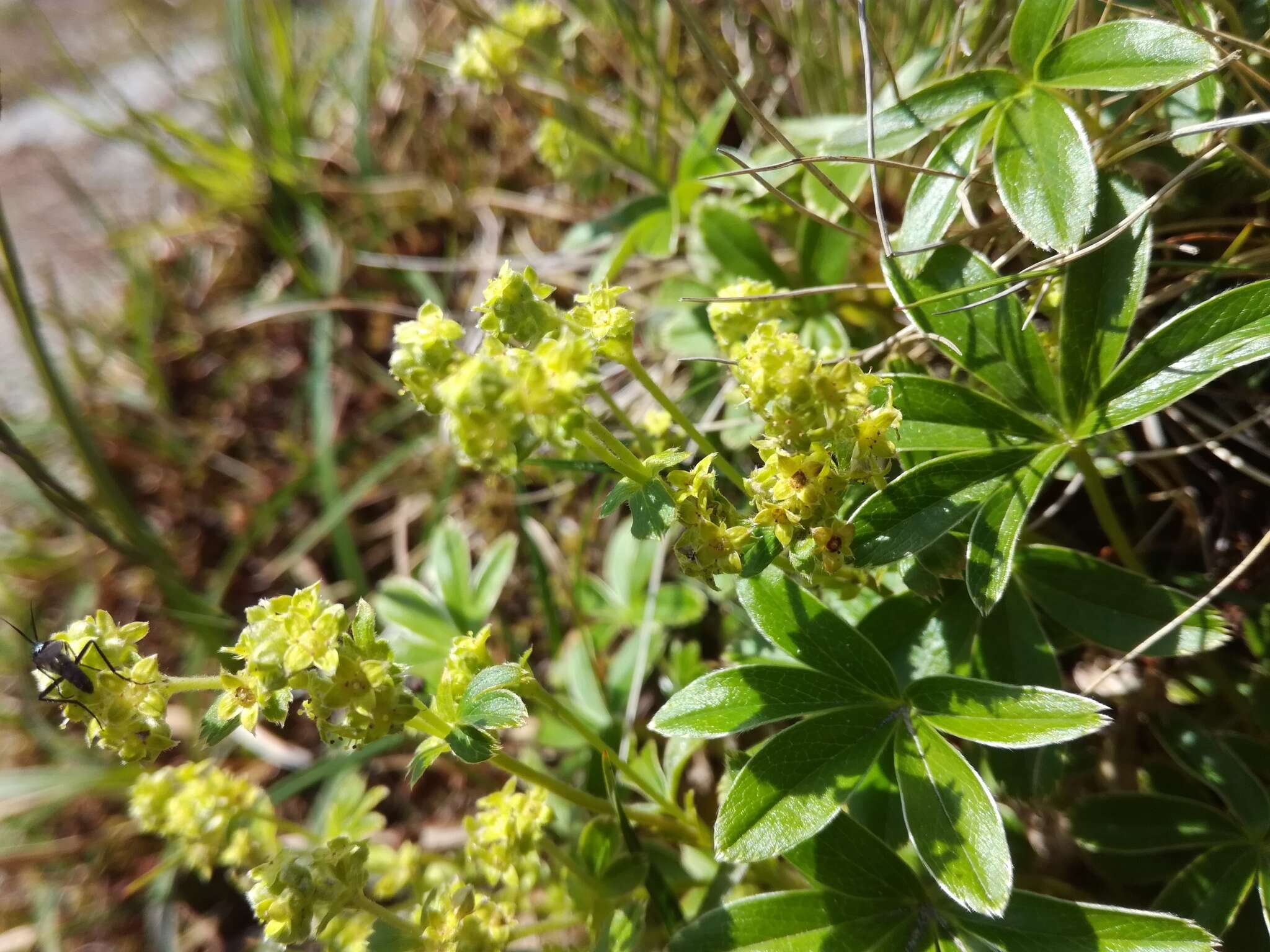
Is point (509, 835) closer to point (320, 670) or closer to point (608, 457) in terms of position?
point (320, 670)

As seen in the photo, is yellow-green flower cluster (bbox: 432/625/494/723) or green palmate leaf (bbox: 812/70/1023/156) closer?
yellow-green flower cluster (bbox: 432/625/494/723)

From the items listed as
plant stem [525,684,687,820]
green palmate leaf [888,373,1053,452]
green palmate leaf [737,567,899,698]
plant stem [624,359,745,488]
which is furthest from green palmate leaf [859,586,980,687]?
plant stem [525,684,687,820]

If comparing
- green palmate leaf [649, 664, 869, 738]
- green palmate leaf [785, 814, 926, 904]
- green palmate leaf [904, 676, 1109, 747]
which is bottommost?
green palmate leaf [785, 814, 926, 904]

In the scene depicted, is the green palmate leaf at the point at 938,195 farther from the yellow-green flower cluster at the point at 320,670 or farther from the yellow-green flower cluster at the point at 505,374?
the yellow-green flower cluster at the point at 320,670

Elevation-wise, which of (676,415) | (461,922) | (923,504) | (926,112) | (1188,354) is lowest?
(461,922)

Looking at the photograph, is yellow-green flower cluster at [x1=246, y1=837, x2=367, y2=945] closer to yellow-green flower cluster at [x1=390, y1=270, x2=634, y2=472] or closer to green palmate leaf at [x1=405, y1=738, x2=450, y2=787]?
green palmate leaf at [x1=405, y1=738, x2=450, y2=787]

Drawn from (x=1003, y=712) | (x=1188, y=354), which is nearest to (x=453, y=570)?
(x=1003, y=712)
